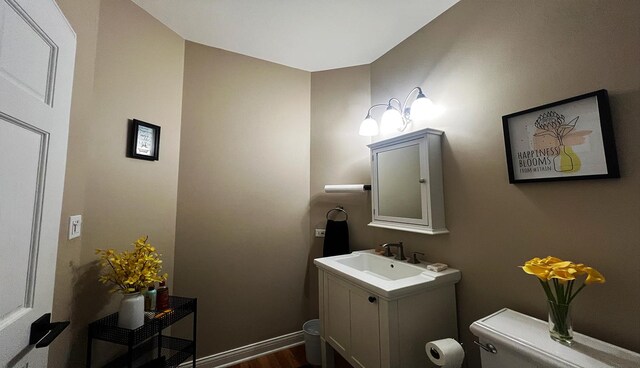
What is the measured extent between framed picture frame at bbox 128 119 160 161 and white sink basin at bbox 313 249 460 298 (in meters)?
1.35

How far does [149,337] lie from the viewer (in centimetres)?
127

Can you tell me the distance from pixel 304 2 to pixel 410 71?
891mm

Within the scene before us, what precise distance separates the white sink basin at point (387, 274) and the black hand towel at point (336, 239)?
0.70 feet

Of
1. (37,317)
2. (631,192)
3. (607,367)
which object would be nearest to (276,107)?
(37,317)

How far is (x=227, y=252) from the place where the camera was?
1.93m

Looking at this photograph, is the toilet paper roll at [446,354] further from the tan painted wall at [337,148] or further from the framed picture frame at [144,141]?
the framed picture frame at [144,141]

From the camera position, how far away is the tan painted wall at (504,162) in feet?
2.99

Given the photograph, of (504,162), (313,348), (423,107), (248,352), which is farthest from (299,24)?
(248,352)

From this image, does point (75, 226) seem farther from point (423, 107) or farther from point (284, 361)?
point (423, 107)

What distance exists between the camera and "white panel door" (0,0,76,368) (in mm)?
611

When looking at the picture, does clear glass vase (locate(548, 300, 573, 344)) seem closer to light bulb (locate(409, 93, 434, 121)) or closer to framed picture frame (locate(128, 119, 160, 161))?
light bulb (locate(409, 93, 434, 121))

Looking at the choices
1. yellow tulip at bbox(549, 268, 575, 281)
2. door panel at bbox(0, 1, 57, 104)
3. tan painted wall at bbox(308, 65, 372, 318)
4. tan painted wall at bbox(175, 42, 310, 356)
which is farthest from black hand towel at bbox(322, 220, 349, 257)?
door panel at bbox(0, 1, 57, 104)

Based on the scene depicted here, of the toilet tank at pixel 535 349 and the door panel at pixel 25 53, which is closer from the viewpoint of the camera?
the door panel at pixel 25 53

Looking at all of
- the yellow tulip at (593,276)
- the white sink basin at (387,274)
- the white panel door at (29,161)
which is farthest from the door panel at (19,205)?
the yellow tulip at (593,276)
